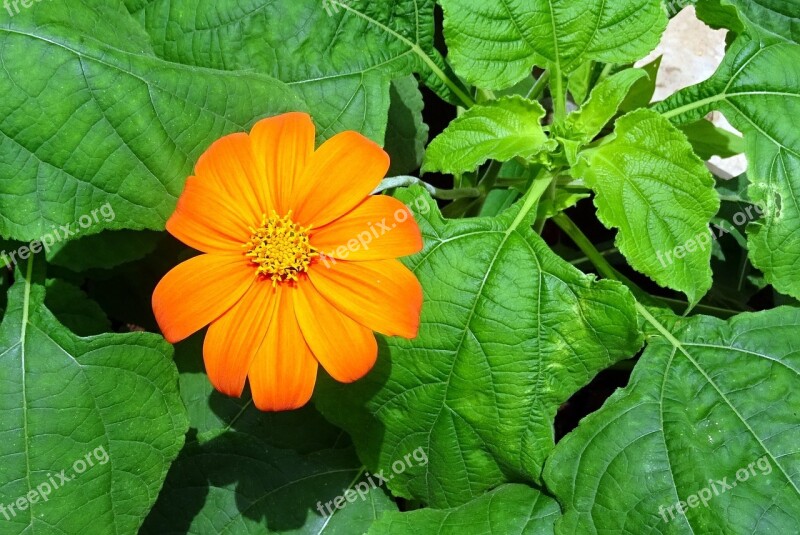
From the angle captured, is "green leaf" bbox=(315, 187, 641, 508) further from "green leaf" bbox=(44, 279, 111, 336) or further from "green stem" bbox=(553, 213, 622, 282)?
"green leaf" bbox=(44, 279, 111, 336)

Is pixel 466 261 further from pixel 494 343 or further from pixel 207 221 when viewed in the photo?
pixel 207 221

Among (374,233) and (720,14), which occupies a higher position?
(720,14)

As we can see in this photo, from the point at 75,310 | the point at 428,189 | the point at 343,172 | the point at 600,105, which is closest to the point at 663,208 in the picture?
the point at 600,105

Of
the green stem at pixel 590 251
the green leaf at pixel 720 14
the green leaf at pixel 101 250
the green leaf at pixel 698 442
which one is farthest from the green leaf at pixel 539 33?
the green leaf at pixel 101 250

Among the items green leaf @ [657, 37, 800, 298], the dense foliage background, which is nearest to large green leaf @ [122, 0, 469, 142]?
the dense foliage background

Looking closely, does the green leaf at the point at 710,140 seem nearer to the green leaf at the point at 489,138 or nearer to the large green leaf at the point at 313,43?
the green leaf at the point at 489,138

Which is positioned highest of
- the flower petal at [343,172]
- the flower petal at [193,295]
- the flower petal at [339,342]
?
the flower petal at [343,172]
